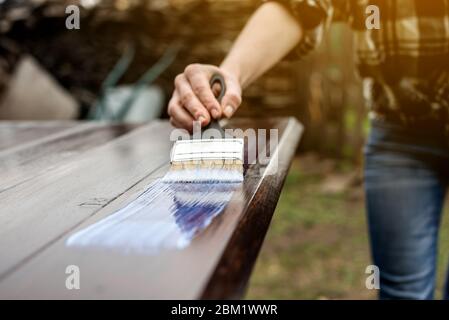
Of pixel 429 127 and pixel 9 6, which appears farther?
pixel 9 6

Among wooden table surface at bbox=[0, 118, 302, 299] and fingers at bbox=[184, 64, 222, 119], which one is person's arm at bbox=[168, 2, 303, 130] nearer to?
fingers at bbox=[184, 64, 222, 119]

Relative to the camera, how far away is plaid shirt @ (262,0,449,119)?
5.35 ft

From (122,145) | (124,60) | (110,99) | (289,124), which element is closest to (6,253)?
(122,145)

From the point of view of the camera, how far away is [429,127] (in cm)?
177

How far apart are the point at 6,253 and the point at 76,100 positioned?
14.2 ft

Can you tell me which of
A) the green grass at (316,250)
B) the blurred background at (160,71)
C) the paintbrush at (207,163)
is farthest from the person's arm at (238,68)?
the blurred background at (160,71)

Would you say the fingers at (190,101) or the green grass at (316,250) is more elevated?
the fingers at (190,101)

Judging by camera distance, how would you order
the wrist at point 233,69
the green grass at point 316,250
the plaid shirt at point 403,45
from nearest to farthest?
the wrist at point 233,69 → the plaid shirt at point 403,45 → the green grass at point 316,250

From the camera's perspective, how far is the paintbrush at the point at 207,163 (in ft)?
3.62

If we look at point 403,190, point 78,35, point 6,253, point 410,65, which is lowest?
point 403,190

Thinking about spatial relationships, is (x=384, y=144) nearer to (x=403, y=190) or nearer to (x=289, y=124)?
(x=403, y=190)

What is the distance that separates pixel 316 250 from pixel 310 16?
A: 7.08 feet

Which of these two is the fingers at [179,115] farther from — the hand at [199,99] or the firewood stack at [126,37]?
the firewood stack at [126,37]

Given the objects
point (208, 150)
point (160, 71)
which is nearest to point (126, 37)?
point (160, 71)
